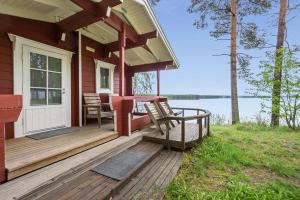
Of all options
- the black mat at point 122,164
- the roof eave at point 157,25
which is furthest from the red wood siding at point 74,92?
the roof eave at point 157,25

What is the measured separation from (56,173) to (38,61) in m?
2.57

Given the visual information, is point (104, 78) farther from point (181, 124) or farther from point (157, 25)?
point (181, 124)

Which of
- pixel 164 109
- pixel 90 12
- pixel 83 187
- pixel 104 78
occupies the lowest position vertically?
pixel 83 187

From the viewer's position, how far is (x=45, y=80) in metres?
4.00

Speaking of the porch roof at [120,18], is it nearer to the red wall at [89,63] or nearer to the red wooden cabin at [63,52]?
the red wooden cabin at [63,52]

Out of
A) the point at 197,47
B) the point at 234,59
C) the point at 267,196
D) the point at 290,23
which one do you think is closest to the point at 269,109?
the point at 234,59

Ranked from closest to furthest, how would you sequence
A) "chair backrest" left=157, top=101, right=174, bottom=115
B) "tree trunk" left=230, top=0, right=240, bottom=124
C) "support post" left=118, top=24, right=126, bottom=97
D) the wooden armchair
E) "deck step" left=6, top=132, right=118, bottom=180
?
1. "deck step" left=6, top=132, right=118, bottom=180
2. the wooden armchair
3. "support post" left=118, top=24, right=126, bottom=97
4. "chair backrest" left=157, top=101, right=174, bottom=115
5. "tree trunk" left=230, top=0, right=240, bottom=124

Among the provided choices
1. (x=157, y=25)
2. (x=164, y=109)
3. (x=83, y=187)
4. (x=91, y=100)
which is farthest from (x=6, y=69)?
(x=164, y=109)

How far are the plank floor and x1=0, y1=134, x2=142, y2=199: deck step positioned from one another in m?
0.67

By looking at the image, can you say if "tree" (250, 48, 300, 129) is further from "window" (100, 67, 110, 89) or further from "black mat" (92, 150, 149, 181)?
"black mat" (92, 150, 149, 181)

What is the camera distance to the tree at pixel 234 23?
7.89 meters

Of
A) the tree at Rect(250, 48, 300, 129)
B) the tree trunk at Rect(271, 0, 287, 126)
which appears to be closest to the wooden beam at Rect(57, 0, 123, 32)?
the tree at Rect(250, 48, 300, 129)

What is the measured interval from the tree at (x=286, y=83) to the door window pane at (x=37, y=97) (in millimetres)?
7628

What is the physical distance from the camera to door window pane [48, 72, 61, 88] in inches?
162
